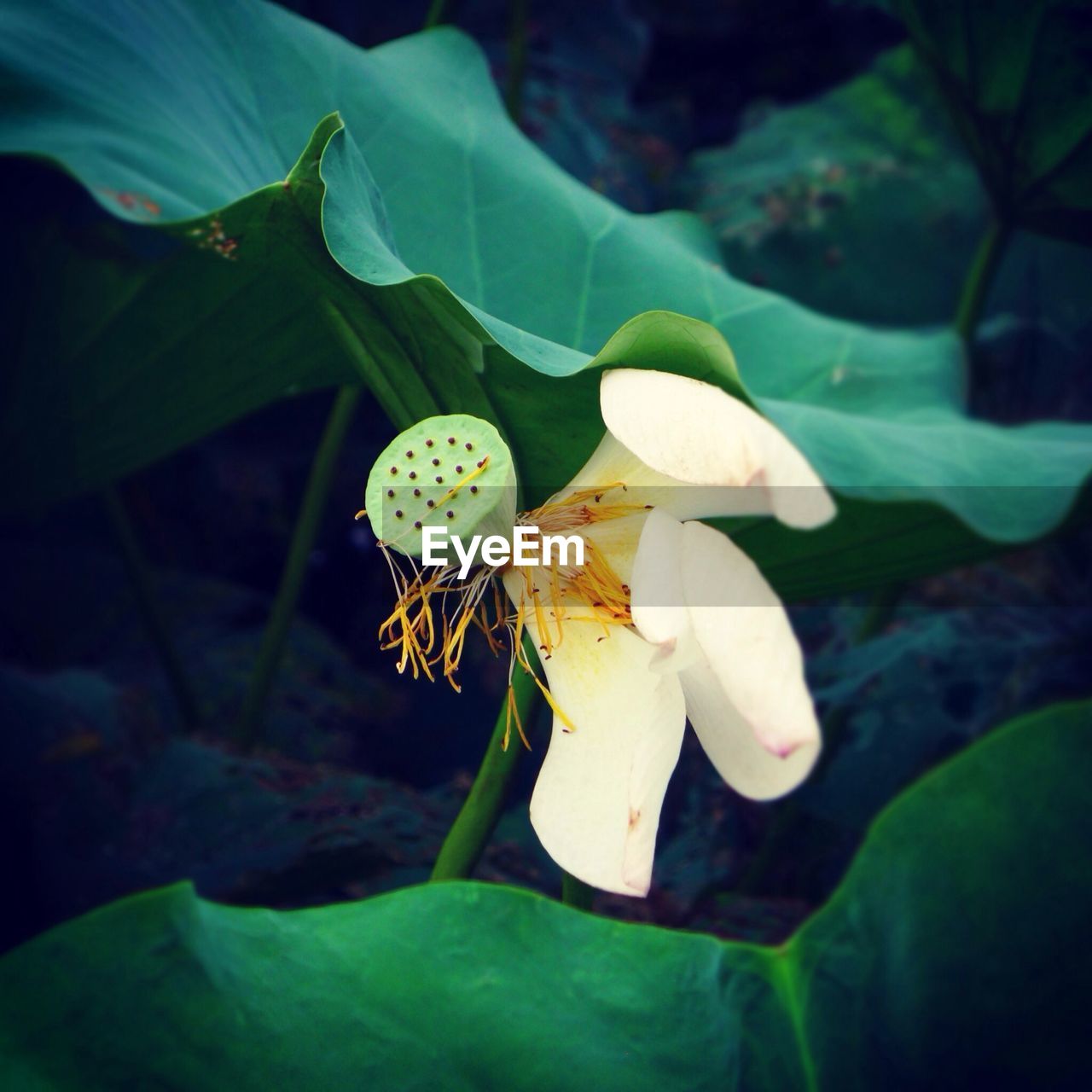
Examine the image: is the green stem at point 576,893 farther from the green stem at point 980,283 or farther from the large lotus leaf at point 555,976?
the green stem at point 980,283

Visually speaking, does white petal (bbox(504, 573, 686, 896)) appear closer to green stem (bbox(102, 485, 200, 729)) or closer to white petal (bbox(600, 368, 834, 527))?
white petal (bbox(600, 368, 834, 527))

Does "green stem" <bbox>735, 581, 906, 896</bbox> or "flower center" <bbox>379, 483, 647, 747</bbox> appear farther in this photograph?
"green stem" <bbox>735, 581, 906, 896</bbox>

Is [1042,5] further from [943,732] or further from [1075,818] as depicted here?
[1075,818]

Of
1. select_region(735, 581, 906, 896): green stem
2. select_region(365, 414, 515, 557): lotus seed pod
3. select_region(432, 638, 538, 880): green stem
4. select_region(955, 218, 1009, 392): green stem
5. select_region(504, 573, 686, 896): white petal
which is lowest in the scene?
select_region(735, 581, 906, 896): green stem

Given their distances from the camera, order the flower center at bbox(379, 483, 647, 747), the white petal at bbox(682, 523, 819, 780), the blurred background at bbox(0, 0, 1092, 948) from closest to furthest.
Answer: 1. the white petal at bbox(682, 523, 819, 780)
2. the flower center at bbox(379, 483, 647, 747)
3. the blurred background at bbox(0, 0, 1092, 948)

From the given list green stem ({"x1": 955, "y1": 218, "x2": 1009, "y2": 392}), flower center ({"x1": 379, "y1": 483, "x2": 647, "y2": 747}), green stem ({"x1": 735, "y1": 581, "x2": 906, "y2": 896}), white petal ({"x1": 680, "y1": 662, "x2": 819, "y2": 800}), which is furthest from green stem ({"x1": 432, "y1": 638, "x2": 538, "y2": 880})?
green stem ({"x1": 955, "y1": 218, "x2": 1009, "y2": 392})

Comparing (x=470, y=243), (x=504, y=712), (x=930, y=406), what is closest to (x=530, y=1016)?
(x=504, y=712)

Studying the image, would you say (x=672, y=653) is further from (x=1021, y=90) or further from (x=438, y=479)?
(x=1021, y=90)

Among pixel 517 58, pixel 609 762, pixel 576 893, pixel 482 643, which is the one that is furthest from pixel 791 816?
pixel 517 58
